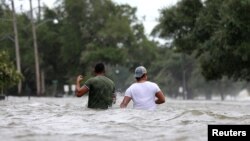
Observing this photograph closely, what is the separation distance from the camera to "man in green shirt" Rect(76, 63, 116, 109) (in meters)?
13.8

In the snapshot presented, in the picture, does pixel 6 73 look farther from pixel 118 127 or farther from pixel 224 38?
pixel 118 127

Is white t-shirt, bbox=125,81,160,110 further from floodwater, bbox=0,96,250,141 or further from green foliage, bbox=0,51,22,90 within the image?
green foliage, bbox=0,51,22,90

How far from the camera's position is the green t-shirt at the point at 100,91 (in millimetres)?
13852

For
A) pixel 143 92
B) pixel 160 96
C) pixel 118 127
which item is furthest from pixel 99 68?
pixel 118 127

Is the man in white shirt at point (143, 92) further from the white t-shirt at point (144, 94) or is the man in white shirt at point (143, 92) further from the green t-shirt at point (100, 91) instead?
the green t-shirt at point (100, 91)

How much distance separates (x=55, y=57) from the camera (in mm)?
81750

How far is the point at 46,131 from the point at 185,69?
322ft

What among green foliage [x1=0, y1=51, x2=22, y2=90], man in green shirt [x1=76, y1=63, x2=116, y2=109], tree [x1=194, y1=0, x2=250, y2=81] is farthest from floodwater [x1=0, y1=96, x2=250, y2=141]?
green foliage [x1=0, y1=51, x2=22, y2=90]

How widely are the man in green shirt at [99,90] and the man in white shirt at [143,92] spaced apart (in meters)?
1.17

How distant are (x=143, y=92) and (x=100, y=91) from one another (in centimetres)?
156

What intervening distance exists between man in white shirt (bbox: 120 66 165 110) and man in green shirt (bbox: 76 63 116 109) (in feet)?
3.85

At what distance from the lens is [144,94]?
1261 centimetres

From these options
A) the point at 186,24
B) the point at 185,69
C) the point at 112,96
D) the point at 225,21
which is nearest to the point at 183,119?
the point at 112,96

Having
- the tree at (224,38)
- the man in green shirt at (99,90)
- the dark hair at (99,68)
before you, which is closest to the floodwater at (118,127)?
the man in green shirt at (99,90)
